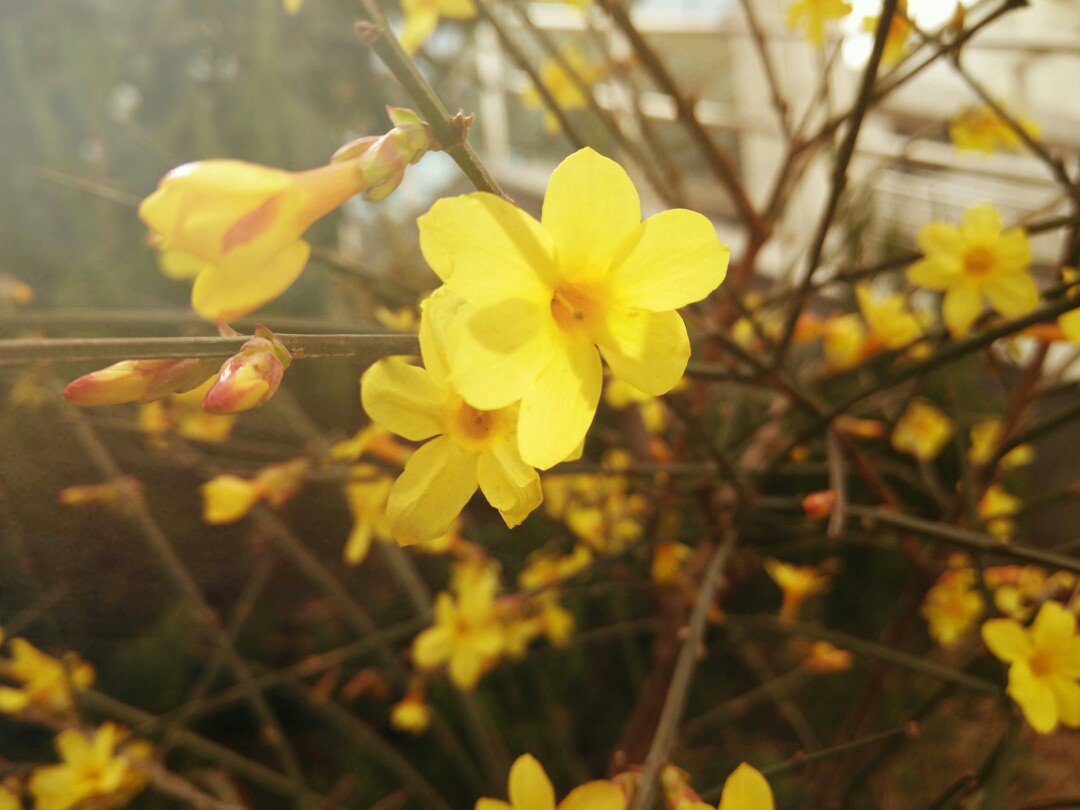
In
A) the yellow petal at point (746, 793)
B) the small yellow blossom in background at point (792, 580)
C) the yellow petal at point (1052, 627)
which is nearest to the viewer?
the yellow petal at point (746, 793)

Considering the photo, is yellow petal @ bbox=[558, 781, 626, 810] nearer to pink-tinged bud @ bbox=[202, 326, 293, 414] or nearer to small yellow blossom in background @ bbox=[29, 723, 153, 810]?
pink-tinged bud @ bbox=[202, 326, 293, 414]

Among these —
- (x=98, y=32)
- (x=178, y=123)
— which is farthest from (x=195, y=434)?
(x=98, y=32)

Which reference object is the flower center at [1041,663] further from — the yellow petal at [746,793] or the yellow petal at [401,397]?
the yellow petal at [401,397]

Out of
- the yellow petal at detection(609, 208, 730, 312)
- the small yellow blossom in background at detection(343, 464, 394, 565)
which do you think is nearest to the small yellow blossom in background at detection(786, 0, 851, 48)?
the yellow petal at detection(609, 208, 730, 312)

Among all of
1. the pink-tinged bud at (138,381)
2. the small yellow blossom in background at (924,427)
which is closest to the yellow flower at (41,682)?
the pink-tinged bud at (138,381)

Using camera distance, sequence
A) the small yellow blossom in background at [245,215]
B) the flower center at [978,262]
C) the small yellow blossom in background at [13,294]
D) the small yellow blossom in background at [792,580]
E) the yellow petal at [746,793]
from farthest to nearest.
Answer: the small yellow blossom in background at [792,580]
the small yellow blossom in background at [13,294]
the flower center at [978,262]
the yellow petal at [746,793]
the small yellow blossom in background at [245,215]

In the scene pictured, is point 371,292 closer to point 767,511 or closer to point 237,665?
point 237,665
